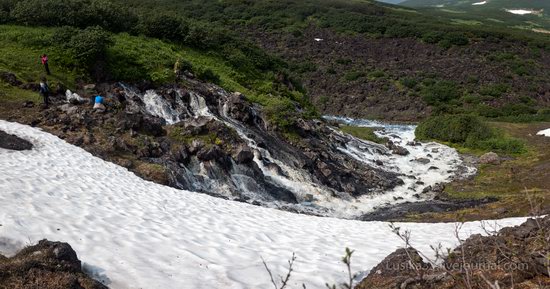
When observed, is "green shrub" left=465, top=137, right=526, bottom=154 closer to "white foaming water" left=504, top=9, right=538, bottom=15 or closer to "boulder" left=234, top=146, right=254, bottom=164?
"boulder" left=234, top=146, right=254, bottom=164

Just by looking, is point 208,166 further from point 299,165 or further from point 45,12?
point 45,12

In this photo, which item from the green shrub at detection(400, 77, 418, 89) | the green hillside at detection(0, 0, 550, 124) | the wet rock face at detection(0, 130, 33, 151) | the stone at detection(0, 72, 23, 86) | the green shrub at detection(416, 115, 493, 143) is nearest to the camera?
the wet rock face at detection(0, 130, 33, 151)

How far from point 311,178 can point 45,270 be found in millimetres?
14947

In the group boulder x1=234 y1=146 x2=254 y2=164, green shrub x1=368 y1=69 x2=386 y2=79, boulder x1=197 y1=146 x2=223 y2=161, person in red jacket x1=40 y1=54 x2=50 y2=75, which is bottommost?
green shrub x1=368 y1=69 x2=386 y2=79

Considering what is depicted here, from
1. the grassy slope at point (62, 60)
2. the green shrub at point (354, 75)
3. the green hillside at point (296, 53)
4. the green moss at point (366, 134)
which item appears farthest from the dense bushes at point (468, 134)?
the green shrub at point (354, 75)

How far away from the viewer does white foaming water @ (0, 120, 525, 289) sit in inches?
259

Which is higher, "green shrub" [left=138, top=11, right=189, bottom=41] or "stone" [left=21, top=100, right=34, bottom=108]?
"green shrub" [left=138, top=11, right=189, bottom=41]

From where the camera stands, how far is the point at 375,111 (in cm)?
4800

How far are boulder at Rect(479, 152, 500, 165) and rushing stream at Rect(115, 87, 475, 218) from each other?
1287mm

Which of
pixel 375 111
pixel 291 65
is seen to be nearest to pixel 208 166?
pixel 375 111

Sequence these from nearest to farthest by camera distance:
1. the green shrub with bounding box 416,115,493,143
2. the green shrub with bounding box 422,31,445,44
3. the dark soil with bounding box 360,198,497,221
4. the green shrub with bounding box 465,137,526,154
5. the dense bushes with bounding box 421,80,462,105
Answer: the dark soil with bounding box 360,198,497,221 < the green shrub with bounding box 465,137,526,154 < the green shrub with bounding box 416,115,493,143 < the dense bushes with bounding box 421,80,462,105 < the green shrub with bounding box 422,31,445,44

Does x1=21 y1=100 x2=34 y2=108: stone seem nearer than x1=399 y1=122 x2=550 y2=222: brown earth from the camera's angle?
No

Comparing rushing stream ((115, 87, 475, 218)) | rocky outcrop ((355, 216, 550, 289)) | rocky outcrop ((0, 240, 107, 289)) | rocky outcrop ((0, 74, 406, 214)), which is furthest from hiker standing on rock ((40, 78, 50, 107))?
rocky outcrop ((355, 216, 550, 289))

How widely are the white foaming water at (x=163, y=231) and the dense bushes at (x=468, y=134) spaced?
18.5 m
